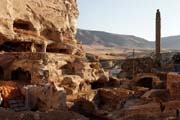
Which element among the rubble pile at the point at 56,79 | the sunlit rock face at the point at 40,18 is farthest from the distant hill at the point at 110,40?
the rubble pile at the point at 56,79

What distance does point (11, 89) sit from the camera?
1898 cm

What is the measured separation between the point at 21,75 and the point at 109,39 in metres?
133

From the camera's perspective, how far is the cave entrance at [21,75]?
22.0 metres

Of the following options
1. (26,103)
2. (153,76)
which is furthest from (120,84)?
(26,103)

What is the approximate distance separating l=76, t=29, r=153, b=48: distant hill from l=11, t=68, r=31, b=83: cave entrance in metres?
111

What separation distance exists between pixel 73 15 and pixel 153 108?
2221 cm

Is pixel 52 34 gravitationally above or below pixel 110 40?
below

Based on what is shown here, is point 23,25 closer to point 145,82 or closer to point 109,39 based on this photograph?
point 145,82

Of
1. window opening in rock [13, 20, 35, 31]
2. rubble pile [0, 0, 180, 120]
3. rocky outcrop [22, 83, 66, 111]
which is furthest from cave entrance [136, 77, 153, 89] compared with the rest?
rocky outcrop [22, 83, 66, 111]

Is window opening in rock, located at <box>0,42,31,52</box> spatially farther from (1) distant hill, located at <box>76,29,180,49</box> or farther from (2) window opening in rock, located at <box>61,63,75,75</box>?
(1) distant hill, located at <box>76,29,180,49</box>

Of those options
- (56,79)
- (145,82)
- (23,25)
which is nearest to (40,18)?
(23,25)

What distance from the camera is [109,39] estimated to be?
15425 centimetres

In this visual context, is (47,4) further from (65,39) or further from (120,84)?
(120,84)

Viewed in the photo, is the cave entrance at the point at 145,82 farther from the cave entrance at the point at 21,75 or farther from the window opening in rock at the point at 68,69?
the cave entrance at the point at 21,75
